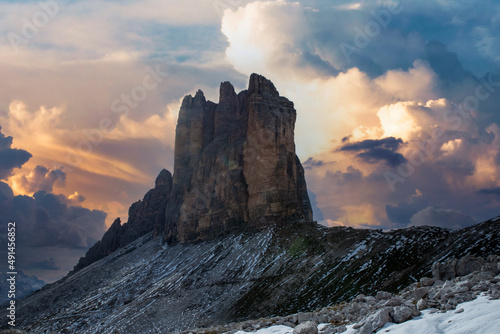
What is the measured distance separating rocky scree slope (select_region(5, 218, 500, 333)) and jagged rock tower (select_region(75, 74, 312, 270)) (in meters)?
6.45

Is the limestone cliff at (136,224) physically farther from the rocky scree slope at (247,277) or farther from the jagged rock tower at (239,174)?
the rocky scree slope at (247,277)

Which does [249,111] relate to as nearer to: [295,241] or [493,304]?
[295,241]

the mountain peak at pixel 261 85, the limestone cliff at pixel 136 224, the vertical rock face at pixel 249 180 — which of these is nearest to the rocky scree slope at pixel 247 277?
the vertical rock face at pixel 249 180

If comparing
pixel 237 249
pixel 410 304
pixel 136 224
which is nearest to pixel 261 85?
pixel 237 249

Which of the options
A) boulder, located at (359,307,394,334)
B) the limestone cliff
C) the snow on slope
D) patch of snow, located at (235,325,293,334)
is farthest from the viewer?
the limestone cliff

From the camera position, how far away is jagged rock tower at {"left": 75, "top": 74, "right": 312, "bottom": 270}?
107 m

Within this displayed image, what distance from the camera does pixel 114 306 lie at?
93.2 metres

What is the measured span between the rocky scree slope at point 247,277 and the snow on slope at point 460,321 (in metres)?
9.34

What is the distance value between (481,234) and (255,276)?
39274mm

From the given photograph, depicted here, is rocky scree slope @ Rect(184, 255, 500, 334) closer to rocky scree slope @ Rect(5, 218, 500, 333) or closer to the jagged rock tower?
rocky scree slope @ Rect(5, 218, 500, 333)

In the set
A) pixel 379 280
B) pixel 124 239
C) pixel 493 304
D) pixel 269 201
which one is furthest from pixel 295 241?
pixel 124 239

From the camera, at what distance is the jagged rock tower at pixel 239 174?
350 ft

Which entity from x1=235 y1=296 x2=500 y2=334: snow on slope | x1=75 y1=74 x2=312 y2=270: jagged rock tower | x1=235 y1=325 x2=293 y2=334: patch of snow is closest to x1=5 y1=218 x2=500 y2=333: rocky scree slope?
x1=75 y1=74 x2=312 y2=270: jagged rock tower

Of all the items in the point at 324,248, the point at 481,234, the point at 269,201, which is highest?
the point at 269,201
